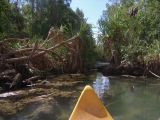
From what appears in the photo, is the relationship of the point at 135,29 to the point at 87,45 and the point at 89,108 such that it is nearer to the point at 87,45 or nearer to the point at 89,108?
the point at 87,45

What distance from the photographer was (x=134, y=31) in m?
26.9

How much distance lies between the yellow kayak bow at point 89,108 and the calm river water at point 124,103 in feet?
19.1

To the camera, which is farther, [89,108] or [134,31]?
[134,31]

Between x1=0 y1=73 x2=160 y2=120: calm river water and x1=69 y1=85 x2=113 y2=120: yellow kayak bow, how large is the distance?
19.1ft

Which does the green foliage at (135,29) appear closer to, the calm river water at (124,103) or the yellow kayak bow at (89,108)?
the calm river water at (124,103)

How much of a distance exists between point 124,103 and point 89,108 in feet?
30.0

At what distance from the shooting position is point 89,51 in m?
26.1

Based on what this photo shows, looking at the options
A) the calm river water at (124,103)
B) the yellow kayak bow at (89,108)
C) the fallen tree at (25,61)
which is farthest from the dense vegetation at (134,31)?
the yellow kayak bow at (89,108)

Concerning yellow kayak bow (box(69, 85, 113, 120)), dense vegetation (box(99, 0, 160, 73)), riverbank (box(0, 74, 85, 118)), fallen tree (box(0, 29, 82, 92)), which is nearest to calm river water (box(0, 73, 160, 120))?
riverbank (box(0, 74, 85, 118))

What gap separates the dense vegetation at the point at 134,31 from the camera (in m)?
25.2

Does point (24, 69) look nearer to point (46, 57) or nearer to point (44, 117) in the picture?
point (46, 57)

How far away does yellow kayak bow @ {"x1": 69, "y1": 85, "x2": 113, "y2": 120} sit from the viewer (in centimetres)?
535

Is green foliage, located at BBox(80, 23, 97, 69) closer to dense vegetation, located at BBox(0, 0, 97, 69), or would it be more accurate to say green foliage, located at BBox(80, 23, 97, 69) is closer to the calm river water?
the calm river water

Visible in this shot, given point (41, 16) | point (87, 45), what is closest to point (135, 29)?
point (87, 45)
